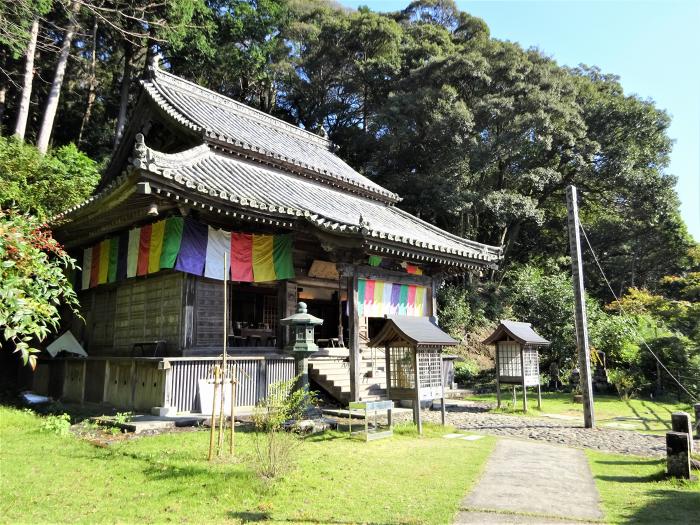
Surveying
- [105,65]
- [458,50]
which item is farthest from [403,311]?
[105,65]

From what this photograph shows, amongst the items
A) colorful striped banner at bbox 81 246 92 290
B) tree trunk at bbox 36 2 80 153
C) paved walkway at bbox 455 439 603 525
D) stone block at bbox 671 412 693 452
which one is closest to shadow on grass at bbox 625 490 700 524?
paved walkway at bbox 455 439 603 525

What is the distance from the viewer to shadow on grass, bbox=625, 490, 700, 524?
4879mm

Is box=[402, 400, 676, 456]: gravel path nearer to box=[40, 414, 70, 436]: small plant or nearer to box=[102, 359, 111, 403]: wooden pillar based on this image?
box=[40, 414, 70, 436]: small plant

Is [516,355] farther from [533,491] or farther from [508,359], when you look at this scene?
[533,491]

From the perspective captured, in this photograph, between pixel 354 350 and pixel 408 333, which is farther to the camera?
pixel 354 350

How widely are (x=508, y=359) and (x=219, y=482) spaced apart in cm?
1011

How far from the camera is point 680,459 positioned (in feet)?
21.3

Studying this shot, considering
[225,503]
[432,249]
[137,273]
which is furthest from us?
[432,249]

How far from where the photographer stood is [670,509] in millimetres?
5219

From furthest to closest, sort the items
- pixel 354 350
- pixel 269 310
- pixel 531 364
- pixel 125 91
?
pixel 125 91, pixel 269 310, pixel 531 364, pixel 354 350

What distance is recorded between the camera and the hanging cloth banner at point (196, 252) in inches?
432

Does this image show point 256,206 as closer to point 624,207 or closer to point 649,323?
point 649,323

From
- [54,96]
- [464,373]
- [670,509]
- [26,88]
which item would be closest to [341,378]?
[670,509]

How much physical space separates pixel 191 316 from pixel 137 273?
2.16 meters
